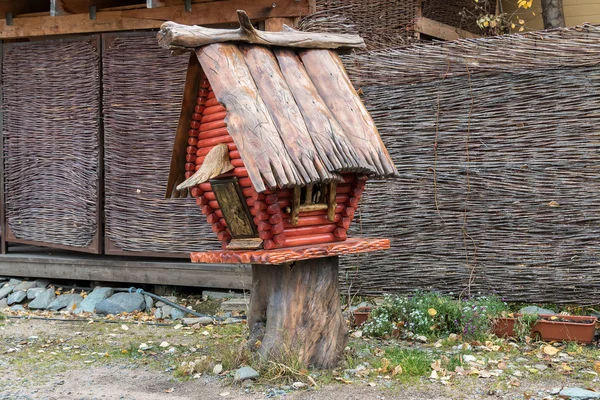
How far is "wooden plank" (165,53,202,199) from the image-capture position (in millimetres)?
5535

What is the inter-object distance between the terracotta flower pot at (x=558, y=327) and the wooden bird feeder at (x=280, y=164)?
1678 millimetres

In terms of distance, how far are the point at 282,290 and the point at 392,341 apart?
1607 millimetres

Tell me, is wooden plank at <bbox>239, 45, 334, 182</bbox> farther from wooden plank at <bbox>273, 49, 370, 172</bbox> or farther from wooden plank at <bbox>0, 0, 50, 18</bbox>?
wooden plank at <bbox>0, 0, 50, 18</bbox>

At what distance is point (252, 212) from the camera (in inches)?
207

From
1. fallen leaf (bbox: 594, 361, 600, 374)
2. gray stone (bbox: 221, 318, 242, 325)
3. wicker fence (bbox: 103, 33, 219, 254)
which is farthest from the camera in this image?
wicker fence (bbox: 103, 33, 219, 254)

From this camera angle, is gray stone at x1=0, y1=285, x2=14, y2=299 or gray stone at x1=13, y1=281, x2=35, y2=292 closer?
gray stone at x1=0, y1=285, x2=14, y2=299

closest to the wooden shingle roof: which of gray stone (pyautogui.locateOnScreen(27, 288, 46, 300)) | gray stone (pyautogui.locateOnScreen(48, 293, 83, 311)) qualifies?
gray stone (pyautogui.locateOnScreen(48, 293, 83, 311))

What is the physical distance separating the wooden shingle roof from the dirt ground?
1469 millimetres

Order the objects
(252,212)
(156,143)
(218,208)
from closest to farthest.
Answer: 1. (252,212)
2. (218,208)
3. (156,143)

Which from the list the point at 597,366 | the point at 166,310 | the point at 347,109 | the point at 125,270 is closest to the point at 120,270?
the point at 125,270

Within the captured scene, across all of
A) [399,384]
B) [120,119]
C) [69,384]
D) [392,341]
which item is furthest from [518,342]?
[120,119]

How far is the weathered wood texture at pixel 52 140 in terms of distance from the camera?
9109mm

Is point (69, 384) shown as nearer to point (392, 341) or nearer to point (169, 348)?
point (169, 348)

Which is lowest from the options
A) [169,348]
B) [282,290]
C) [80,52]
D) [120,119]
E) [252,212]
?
[169,348]
